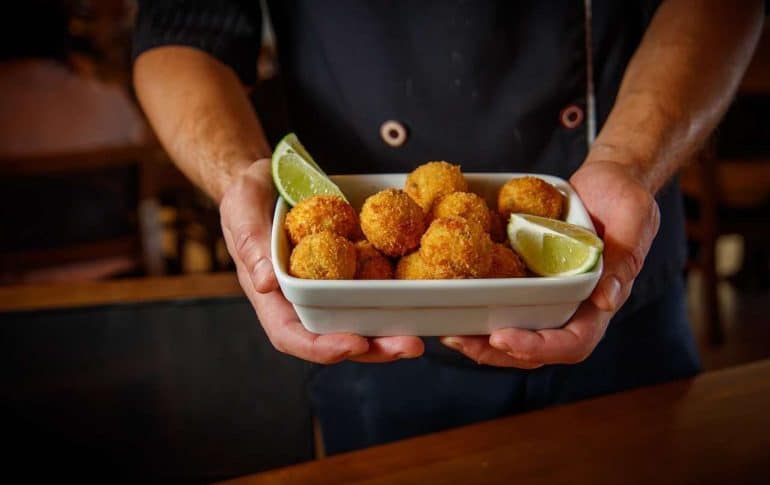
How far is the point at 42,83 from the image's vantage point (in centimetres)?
280

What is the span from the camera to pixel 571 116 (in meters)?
1.33

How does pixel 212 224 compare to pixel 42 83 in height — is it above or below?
below

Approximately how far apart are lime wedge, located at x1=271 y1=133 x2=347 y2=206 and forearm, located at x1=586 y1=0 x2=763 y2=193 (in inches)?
17.8

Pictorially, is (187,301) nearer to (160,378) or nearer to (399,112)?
(160,378)

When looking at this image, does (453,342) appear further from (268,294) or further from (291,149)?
(291,149)

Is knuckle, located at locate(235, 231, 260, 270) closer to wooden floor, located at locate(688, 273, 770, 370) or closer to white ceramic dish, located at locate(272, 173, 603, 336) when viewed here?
white ceramic dish, located at locate(272, 173, 603, 336)

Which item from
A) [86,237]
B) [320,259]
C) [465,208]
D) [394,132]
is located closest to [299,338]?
[320,259]

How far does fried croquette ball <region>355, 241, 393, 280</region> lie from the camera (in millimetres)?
963

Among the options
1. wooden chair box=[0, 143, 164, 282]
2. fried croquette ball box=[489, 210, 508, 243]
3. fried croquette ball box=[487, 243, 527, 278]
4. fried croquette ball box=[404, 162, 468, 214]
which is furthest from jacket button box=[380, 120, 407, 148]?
wooden chair box=[0, 143, 164, 282]

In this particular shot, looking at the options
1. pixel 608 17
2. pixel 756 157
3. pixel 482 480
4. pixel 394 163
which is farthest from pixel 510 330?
pixel 756 157

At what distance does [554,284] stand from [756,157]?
9.72 feet

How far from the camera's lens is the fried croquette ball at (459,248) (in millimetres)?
893

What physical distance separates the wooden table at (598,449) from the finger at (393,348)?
0.20 meters

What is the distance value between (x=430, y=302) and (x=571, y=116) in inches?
26.0
